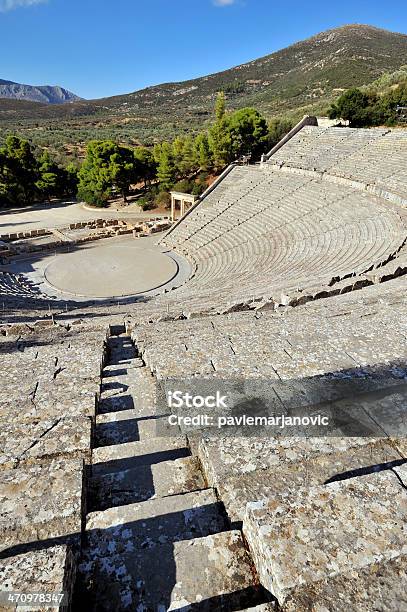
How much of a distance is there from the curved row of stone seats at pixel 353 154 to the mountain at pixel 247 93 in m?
14.3

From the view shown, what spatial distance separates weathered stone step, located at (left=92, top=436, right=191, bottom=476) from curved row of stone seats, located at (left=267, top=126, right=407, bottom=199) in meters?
19.0

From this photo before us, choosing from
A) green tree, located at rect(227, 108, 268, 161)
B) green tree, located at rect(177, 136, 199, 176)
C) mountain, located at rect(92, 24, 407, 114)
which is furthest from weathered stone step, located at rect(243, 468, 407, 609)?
mountain, located at rect(92, 24, 407, 114)

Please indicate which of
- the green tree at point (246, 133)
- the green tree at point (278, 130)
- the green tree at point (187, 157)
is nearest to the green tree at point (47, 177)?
the green tree at point (187, 157)

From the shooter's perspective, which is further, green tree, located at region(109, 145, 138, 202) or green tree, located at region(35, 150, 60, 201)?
green tree, located at region(35, 150, 60, 201)

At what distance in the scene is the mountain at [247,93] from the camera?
194ft

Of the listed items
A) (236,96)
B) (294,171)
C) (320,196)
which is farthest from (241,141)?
(236,96)

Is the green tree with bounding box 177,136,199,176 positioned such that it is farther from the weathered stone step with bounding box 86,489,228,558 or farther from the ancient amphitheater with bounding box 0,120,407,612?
the weathered stone step with bounding box 86,489,228,558

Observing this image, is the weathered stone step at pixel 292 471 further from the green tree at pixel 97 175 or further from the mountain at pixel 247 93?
the mountain at pixel 247 93

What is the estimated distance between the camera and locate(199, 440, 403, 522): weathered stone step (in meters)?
2.56

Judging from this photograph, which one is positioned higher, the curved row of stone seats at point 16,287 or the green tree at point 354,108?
the green tree at point 354,108

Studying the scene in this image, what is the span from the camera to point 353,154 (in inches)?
1011

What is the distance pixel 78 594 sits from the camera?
79.4 inches

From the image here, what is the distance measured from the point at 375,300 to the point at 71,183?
38006 millimetres

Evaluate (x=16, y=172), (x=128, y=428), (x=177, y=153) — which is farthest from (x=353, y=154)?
(x=16, y=172)
